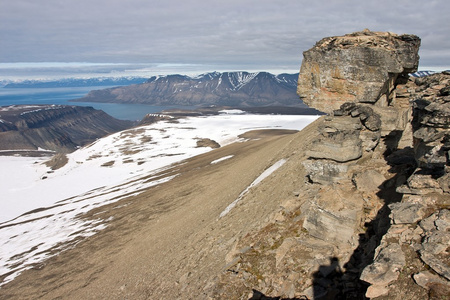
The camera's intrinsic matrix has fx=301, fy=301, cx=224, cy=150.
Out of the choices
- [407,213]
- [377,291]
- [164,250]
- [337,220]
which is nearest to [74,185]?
[164,250]

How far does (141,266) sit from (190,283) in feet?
20.2

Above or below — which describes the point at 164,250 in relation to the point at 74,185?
above

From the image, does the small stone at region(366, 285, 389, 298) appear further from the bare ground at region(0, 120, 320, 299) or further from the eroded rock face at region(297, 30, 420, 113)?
the eroded rock face at region(297, 30, 420, 113)

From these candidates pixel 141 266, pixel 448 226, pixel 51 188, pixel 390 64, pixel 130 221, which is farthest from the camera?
pixel 51 188

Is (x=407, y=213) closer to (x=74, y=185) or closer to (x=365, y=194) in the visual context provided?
(x=365, y=194)

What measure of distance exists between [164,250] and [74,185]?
2892 inches

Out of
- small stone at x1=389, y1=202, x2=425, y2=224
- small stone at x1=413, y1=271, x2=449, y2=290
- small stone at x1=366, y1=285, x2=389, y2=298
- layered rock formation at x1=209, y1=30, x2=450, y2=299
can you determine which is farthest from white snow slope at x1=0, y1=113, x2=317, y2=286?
small stone at x1=413, y1=271, x2=449, y2=290

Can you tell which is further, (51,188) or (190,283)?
(51,188)

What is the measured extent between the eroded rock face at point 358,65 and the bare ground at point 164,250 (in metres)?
5.79

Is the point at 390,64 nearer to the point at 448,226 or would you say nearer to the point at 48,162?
the point at 448,226

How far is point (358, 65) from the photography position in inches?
653

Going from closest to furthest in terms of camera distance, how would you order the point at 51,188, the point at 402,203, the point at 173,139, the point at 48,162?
the point at 402,203, the point at 51,188, the point at 48,162, the point at 173,139

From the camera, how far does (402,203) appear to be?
32.4 feet

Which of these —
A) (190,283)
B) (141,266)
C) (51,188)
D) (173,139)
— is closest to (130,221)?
(141,266)
